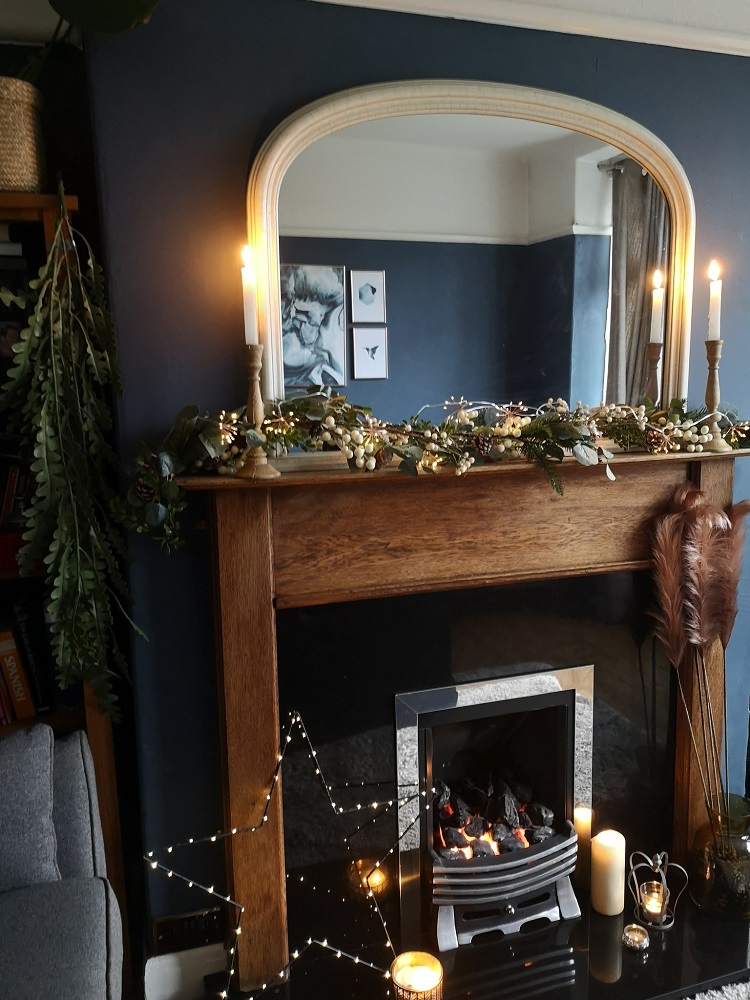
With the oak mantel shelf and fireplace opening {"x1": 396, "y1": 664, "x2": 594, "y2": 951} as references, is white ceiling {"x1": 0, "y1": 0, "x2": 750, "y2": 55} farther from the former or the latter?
fireplace opening {"x1": 396, "y1": 664, "x2": 594, "y2": 951}

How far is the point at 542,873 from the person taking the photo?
211 cm

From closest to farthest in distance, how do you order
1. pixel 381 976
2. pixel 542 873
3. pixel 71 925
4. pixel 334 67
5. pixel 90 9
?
pixel 71 925 → pixel 90 9 → pixel 334 67 → pixel 381 976 → pixel 542 873

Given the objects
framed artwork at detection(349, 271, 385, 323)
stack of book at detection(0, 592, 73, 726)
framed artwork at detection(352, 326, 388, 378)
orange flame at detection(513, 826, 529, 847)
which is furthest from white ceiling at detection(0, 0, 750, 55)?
orange flame at detection(513, 826, 529, 847)

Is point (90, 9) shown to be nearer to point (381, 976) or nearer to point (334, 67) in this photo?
point (334, 67)

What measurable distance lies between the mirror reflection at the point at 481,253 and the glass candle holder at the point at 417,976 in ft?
4.37

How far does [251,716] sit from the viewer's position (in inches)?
70.8

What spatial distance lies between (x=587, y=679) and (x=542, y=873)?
542 millimetres

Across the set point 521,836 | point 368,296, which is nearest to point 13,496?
point 368,296

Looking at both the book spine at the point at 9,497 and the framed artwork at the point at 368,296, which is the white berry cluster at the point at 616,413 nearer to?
the framed artwork at the point at 368,296

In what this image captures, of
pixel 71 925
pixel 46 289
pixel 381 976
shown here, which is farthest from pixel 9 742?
pixel 381 976

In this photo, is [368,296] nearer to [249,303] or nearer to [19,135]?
[249,303]

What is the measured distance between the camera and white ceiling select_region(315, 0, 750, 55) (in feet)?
5.82

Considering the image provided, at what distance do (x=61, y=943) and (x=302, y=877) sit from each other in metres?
0.79

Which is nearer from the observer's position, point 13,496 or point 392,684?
point 13,496
